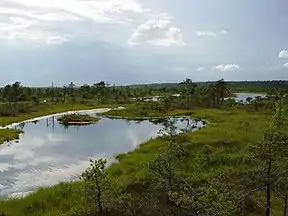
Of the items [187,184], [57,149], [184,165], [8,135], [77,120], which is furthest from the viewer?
[77,120]

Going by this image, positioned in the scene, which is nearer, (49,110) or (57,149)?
(57,149)

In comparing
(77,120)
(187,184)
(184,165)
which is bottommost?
(184,165)

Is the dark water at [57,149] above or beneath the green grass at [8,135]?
beneath

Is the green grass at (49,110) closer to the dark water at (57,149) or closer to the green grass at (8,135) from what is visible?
the dark water at (57,149)

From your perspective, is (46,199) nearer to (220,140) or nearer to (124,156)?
(124,156)

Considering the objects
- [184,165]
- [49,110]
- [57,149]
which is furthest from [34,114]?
[184,165]

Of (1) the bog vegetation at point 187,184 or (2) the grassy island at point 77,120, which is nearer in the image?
(1) the bog vegetation at point 187,184

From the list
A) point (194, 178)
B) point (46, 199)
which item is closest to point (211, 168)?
point (194, 178)

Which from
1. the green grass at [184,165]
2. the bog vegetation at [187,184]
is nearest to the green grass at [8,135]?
the green grass at [184,165]

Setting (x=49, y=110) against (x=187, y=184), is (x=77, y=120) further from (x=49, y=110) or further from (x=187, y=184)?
(x=187, y=184)
